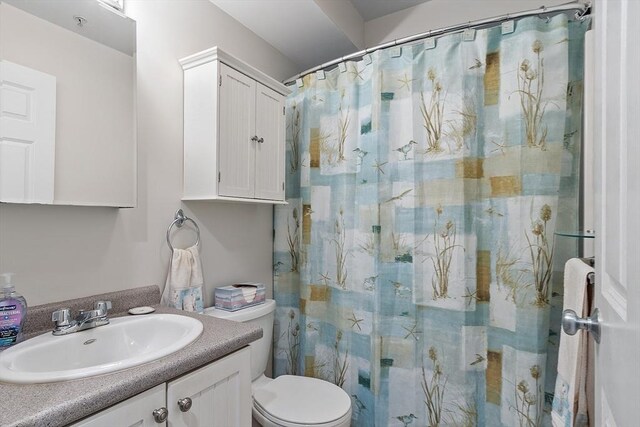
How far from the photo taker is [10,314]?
911 mm

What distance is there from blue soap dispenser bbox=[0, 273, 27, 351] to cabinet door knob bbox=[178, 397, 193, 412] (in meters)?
0.49

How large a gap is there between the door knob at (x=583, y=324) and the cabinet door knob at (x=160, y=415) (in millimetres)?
931

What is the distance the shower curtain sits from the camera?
4.48ft

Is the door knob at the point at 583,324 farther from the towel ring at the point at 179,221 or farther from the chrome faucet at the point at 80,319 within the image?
the towel ring at the point at 179,221

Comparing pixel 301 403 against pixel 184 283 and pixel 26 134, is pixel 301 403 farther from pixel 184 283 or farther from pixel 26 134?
pixel 26 134

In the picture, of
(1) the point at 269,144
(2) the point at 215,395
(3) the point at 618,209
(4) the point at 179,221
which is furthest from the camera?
(1) the point at 269,144

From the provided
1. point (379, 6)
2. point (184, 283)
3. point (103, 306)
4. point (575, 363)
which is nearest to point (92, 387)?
point (103, 306)

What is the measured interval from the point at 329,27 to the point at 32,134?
1.53 m

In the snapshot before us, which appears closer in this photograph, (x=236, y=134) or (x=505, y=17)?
(x=505, y=17)

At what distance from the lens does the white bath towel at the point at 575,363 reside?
2.96ft

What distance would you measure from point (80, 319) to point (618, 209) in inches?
54.5

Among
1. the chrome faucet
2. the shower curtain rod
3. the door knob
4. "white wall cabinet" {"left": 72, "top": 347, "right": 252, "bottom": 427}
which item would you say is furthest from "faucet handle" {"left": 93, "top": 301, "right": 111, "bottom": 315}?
the shower curtain rod

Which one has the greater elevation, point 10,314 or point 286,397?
point 10,314

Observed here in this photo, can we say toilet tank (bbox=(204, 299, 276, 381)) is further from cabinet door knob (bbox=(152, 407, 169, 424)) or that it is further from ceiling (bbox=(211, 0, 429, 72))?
ceiling (bbox=(211, 0, 429, 72))
